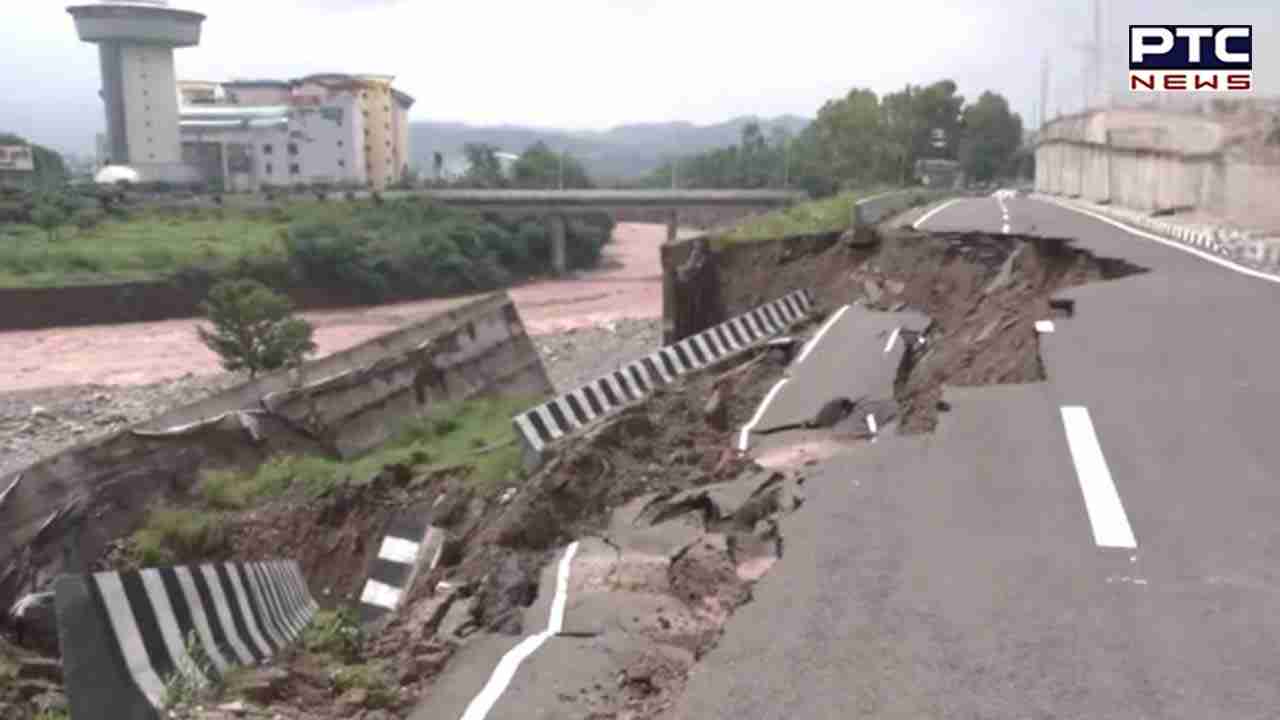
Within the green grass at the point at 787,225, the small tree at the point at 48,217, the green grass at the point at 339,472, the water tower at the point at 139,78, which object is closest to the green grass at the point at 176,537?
the green grass at the point at 339,472

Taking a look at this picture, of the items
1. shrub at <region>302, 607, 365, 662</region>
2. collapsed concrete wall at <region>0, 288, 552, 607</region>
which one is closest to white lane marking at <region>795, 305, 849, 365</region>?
collapsed concrete wall at <region>0, 288, 552, 607</region>

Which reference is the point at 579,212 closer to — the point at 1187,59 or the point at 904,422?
the point at 1187,59

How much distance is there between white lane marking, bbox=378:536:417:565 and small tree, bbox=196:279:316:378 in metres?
29.2

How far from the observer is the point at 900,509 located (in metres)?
6.69

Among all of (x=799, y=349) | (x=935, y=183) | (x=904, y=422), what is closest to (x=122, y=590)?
(x=904, y=422)

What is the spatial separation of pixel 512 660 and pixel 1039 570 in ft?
7.53

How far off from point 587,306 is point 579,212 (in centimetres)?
1837

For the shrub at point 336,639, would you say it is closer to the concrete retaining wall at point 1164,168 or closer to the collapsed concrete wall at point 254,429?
the collapsed concrete wall at point 254,429

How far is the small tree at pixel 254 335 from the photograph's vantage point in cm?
3912

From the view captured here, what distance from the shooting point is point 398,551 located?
9.93 meters

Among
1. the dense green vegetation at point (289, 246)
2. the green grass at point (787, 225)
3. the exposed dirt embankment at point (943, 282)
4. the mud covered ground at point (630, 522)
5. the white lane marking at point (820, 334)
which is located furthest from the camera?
the dense green vegetation at point (289, 246)

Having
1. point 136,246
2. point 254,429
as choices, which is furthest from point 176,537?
point 136,246

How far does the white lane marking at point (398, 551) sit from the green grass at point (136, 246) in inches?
2050

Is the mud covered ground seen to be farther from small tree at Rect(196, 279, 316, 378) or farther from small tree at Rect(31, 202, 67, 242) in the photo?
small tree at Rect(31, 202, 67, 242)
